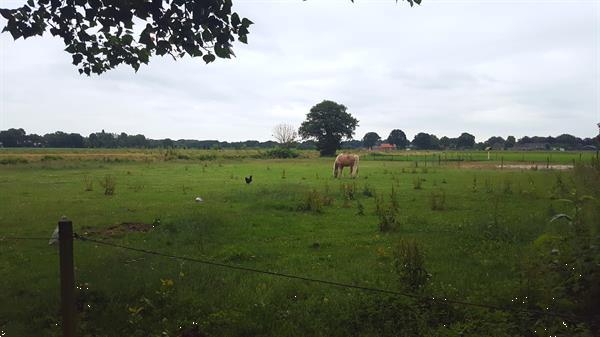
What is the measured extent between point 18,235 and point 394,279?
1011cm

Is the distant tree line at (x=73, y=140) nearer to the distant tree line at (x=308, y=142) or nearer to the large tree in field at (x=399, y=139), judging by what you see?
the distant tree line at (x=308, y=142)

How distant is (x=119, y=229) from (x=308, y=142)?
326ft

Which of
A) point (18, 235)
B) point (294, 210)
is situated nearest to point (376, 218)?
point (294, 210)

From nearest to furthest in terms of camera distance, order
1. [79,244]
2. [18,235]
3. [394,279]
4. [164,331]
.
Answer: [164,331]
[394,279]
[79,244]
[18,235]

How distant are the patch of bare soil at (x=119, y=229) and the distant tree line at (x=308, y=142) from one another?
9364 cm

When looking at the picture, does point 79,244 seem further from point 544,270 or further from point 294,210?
point 544,270

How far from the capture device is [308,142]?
362 ft

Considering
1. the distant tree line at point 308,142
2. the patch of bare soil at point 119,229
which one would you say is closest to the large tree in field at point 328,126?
the distant tree line at point 308,142

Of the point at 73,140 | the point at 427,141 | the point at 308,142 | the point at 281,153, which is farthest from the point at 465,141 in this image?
the point at 73,140

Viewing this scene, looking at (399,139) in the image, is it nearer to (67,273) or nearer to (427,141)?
(427,141)

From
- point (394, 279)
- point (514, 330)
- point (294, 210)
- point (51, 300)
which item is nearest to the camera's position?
point (514, 330)

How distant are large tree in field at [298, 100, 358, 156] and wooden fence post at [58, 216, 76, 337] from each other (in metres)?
89.7

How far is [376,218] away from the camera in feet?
43.8

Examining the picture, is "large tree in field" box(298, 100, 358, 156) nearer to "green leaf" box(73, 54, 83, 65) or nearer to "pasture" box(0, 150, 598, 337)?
"pasture" box(0, 150, 598, 337)
